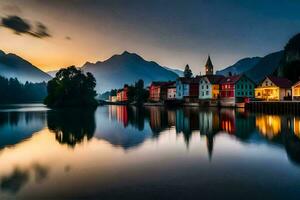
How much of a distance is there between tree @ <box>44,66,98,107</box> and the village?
37.8 m

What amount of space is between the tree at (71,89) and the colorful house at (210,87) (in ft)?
169

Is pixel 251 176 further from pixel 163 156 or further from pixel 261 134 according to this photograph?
pixel 261 134

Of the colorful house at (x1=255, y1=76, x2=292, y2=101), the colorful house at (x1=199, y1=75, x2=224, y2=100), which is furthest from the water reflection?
the colorful house at (x1=199, y1=75, x2=224, y2=100)

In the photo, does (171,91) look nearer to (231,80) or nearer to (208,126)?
(231,80)

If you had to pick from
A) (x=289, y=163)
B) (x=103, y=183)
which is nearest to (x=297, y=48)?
(x=289, y=163)

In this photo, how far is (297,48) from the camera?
455 feet

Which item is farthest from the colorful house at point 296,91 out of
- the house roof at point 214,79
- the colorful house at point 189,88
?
the colorful house at point 189,88

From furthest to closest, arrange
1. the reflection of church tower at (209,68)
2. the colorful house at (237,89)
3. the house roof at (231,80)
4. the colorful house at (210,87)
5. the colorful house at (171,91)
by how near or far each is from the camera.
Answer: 1. the reflection of church tower at (209,68)
2. the colorful house at (171,91)
3. the colorful house at (210,87)
4. the house roof at (231,80)
5. the colorful house at (237,89)

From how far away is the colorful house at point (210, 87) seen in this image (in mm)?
116062

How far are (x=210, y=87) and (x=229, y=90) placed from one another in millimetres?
8500

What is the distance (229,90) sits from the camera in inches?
4343

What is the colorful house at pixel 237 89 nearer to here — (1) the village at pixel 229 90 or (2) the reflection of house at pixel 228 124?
(1) the village at pixel 229 90

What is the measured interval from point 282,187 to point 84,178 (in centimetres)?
935

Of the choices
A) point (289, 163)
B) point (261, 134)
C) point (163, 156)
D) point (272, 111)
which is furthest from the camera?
point (272, 111)
